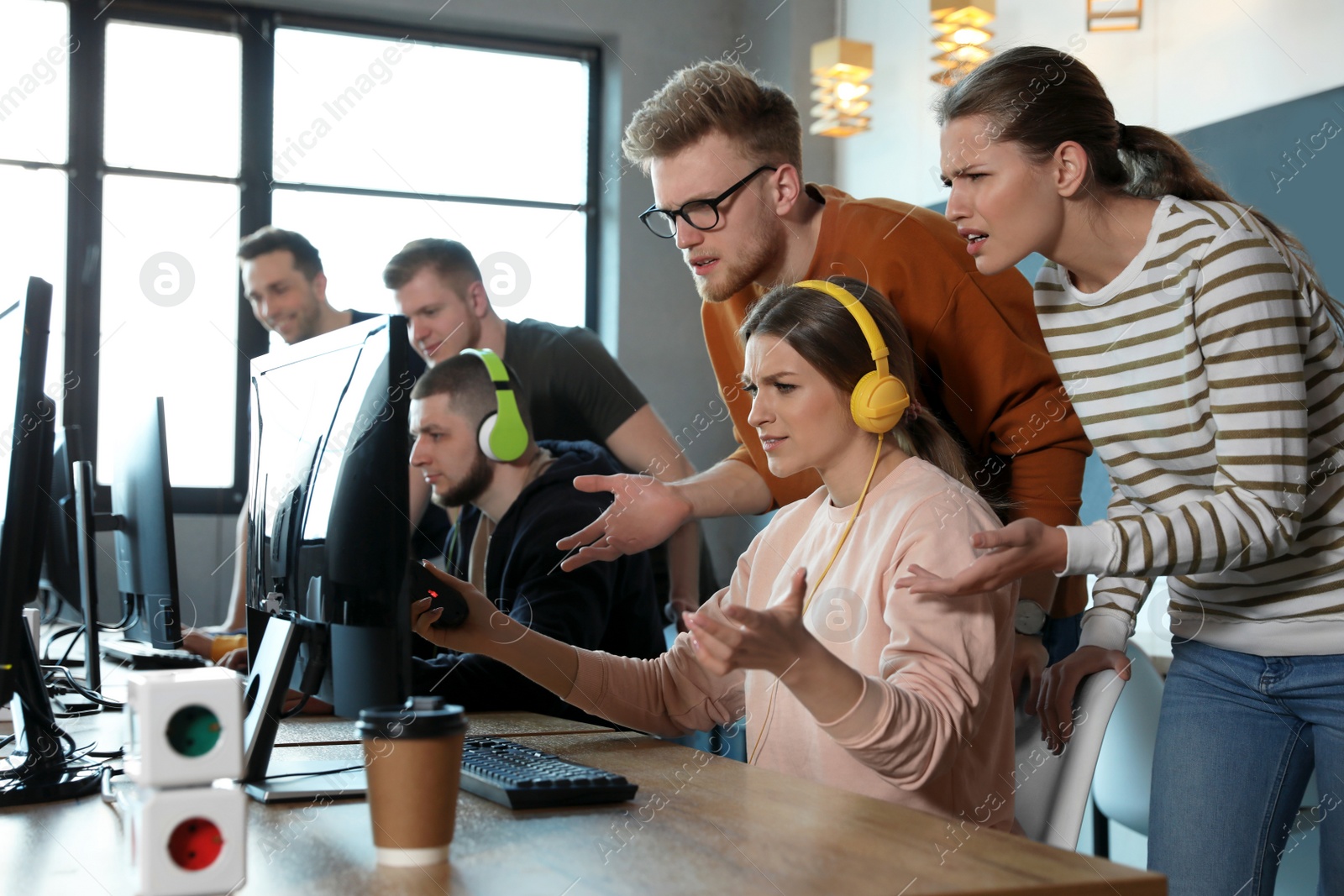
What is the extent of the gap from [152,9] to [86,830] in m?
4.86

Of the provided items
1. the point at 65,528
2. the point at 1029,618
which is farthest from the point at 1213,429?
the point at 65,528

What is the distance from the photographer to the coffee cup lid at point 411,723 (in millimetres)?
768

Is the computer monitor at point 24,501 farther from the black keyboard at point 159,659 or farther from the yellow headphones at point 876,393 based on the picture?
A: the black keyboard at point 159,659

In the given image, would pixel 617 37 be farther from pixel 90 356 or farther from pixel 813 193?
pixel 813 193

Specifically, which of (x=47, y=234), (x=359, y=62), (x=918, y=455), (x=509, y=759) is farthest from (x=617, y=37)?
(x=509, y=759)

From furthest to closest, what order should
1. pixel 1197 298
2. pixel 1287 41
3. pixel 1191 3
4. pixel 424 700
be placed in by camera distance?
pixel 1191 3 → pixel 1287 41 → pixel 1197 298 → pixel 424 700

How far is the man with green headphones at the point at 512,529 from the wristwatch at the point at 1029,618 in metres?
0.68

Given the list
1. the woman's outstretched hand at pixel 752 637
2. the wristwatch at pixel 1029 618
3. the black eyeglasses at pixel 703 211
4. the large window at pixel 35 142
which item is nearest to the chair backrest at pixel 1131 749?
the wristwatch at pixel 1029 618

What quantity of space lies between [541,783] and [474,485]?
1.29 metres

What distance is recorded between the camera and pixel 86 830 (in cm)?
92

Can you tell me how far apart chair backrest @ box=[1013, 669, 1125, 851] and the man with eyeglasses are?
99 millimetres

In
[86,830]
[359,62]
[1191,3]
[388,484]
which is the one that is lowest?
[86,830]

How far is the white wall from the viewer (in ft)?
9.95

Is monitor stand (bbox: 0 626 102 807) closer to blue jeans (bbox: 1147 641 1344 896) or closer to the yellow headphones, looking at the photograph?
the yellow headphones
